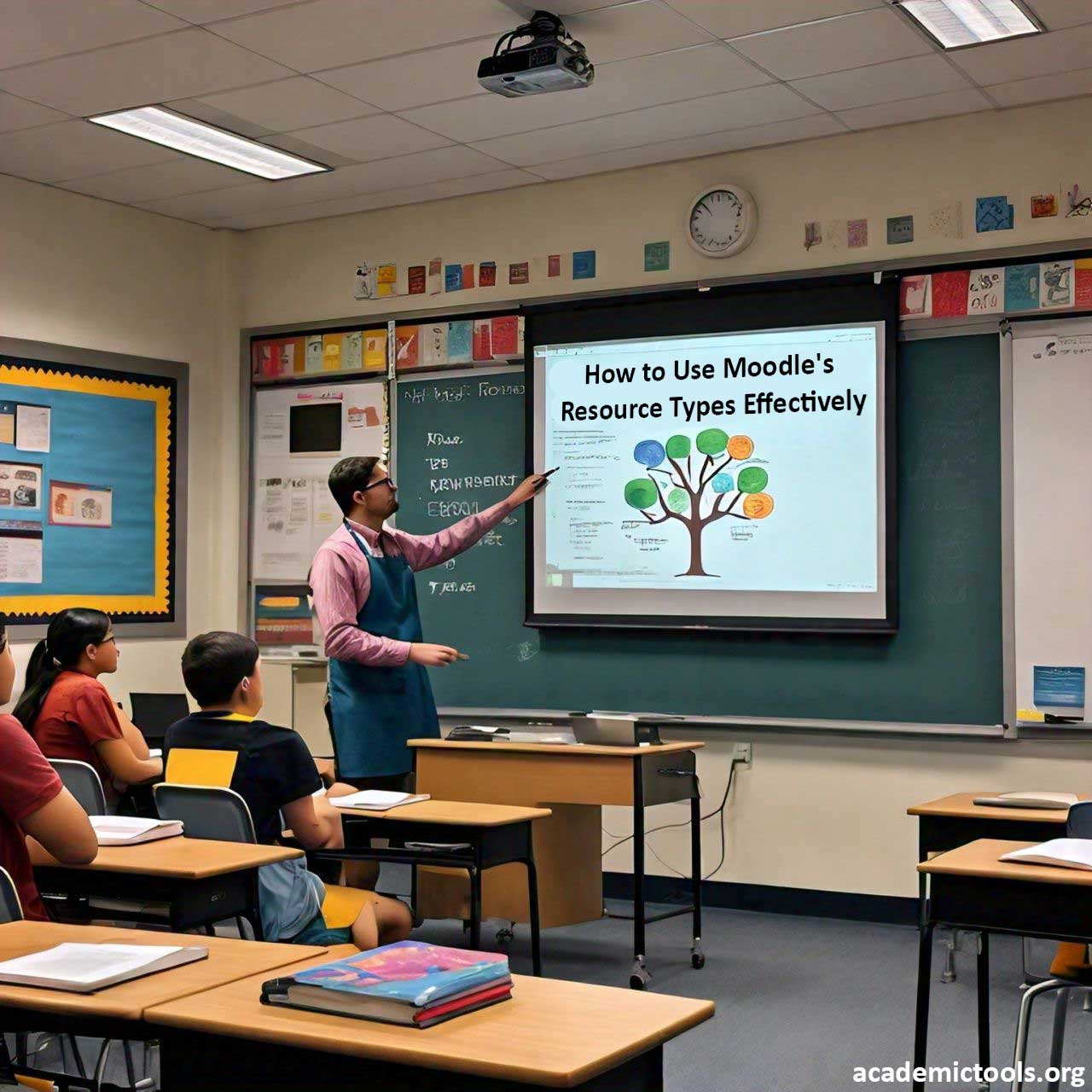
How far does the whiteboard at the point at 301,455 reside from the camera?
6.68 meters

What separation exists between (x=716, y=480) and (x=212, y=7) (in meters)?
2.61

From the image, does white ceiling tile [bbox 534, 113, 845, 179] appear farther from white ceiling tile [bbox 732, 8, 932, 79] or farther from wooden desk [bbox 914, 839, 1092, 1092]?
wooden desk [bbox 914, 839, 1092, 1092]

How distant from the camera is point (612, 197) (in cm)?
606

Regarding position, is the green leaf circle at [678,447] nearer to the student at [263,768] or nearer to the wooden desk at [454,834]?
the wooden desk at [454,834]

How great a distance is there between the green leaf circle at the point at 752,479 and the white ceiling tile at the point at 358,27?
200cm

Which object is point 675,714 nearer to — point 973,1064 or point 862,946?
point 862,946

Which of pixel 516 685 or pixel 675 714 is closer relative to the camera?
pixel 675 714

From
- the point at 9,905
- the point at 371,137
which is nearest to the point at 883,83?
the point at 371,137

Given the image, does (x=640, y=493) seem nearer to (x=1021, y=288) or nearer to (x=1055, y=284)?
(x=1021, y=288)

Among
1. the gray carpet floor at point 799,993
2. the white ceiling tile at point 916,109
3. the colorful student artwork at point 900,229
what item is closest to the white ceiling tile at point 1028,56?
the white ceiling tile at point 916,109

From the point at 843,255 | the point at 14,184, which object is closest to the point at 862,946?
the point at 843,255

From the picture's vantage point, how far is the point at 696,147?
225 inches

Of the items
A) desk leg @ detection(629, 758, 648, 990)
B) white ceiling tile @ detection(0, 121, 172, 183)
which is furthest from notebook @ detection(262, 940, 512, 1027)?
white ceiling tile @ detection(0, 121, 172, 183)

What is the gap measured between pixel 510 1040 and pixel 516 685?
458 centimetres
